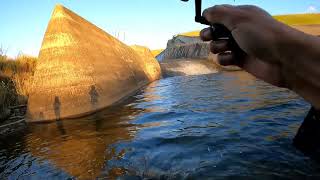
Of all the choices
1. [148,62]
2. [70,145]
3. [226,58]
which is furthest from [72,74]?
[148,62]

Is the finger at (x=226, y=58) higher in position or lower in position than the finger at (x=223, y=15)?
lower

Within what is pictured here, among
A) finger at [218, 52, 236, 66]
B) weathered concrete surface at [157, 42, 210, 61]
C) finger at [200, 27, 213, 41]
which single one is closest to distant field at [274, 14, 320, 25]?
weathered concrete surface at [157, 42, 210, 61]

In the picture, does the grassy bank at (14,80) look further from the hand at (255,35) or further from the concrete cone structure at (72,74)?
the hand at (255,35)

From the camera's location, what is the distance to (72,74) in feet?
31.7

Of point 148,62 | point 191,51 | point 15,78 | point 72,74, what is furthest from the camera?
point 191,51

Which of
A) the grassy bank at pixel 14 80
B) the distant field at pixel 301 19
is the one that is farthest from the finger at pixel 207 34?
the distant field at pixel 301 19

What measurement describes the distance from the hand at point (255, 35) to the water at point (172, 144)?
2014 millimetres

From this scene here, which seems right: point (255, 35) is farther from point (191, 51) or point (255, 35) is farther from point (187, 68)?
point (191, 51)

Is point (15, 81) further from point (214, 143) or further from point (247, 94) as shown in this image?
point (214, 143)

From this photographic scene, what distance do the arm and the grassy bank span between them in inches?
348

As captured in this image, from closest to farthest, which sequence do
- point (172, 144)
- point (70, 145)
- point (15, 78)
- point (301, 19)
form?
point (172, 144)
point (70, 145)
point (15, 78)
point (301, 19)

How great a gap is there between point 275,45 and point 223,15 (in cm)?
25

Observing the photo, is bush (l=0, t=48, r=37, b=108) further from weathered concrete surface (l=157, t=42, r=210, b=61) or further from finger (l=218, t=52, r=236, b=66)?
weathered concrete surface (l=157, t=42, r=210, b=61)

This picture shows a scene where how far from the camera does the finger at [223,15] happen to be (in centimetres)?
151
